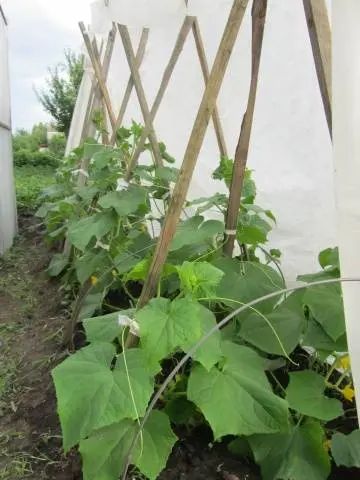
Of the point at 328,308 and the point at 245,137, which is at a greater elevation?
the point at 245,137

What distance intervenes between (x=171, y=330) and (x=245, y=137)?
2.39 feet

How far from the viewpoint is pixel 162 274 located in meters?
1.40

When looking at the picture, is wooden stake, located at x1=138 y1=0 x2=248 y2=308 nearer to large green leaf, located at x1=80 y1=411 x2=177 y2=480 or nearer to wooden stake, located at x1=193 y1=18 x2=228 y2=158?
large green leaf, located at x1=80 y1=411 x2=177 y2=480

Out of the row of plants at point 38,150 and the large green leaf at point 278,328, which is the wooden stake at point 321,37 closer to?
the large green leaf at point 278,328

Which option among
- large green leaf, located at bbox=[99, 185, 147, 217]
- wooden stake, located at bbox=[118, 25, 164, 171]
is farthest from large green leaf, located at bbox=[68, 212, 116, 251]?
wooden stake, located at bbox=[118, 25, 164, 171]

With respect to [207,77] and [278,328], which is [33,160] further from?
[278,328]

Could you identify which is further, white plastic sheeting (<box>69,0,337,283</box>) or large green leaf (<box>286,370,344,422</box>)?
white plastic sheeting (<box>69,0,337,283</box>)

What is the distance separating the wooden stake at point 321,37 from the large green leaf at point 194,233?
0.52m

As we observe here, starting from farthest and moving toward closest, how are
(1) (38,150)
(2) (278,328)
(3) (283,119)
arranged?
(1) (38,150)
(3) (283,119)
(2) (278,328)

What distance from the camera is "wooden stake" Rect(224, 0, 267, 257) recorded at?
1459mm

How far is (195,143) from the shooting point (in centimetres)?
131

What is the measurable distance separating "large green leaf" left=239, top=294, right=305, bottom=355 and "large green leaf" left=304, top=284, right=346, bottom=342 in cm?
9

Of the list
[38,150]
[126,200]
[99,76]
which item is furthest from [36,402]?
[38,150]

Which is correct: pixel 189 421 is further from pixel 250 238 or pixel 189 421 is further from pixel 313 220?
pixel 313 220
